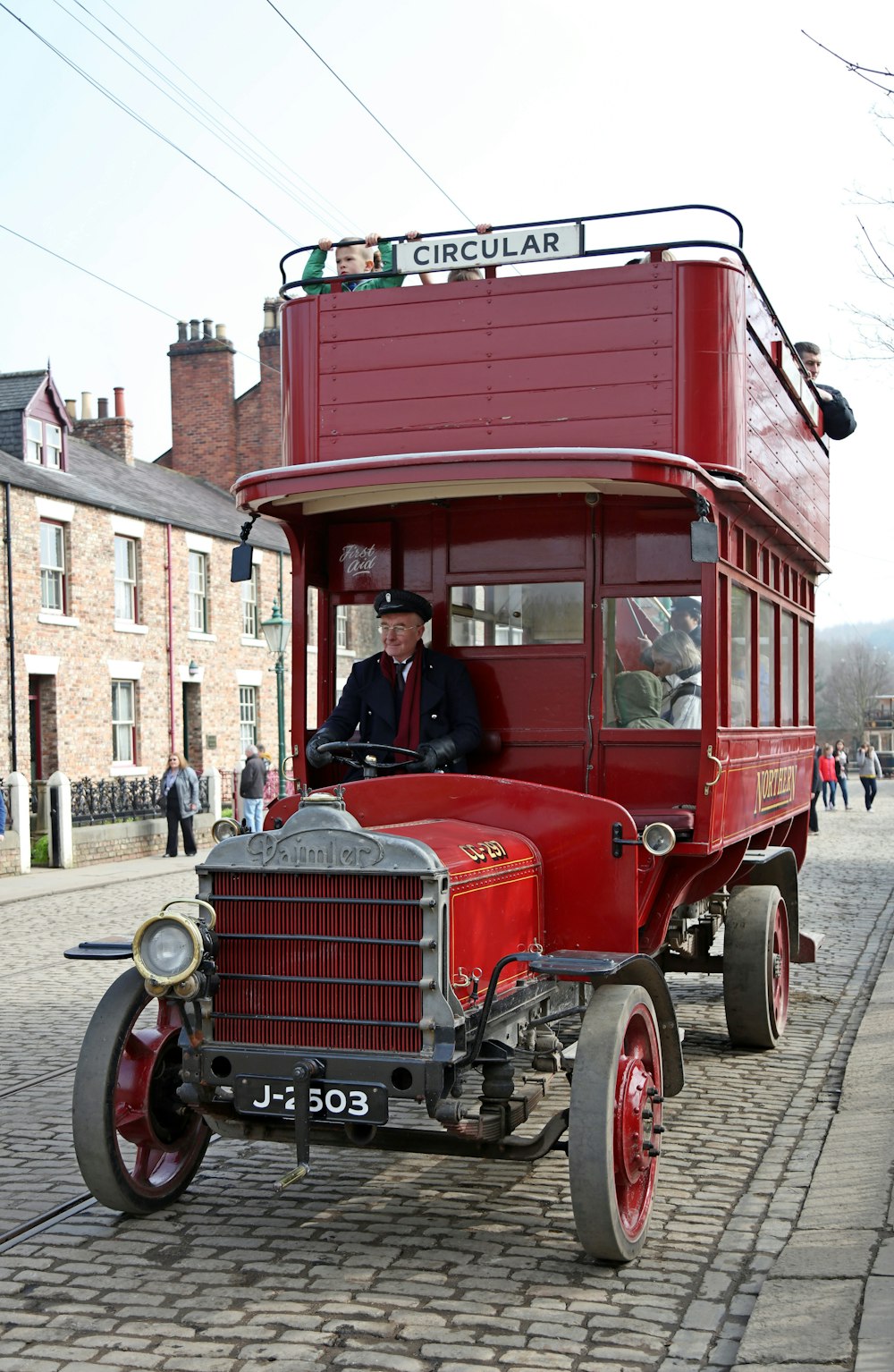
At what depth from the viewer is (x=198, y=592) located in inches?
1303

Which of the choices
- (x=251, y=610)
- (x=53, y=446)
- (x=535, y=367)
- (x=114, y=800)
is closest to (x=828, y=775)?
(x=251, y=610)

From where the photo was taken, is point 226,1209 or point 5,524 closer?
point 226,1209

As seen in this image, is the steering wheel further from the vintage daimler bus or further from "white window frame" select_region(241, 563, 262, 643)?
"white window frame" select_region(241, 563, 262, 643)

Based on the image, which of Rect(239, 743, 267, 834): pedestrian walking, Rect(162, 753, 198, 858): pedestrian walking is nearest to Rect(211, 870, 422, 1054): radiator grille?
Rect(162, 753, 198, 858): pedestrian walking

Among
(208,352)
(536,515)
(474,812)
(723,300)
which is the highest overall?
(208,352)

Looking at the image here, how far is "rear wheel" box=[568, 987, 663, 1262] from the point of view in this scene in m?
4.78

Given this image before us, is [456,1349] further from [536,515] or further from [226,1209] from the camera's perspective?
[536,515]

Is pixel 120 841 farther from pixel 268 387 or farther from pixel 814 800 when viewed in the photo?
pixel 268 387

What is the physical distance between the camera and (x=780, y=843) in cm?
1088

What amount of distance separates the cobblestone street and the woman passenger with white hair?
77.0 inches

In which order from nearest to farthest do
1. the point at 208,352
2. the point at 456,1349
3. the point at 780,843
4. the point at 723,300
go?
1. the point at 456,1349
2. the point at 723,300
3. the point at 780,843
4. the point at 208,352

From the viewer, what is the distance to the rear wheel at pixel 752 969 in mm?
8250

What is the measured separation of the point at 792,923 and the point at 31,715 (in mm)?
20284

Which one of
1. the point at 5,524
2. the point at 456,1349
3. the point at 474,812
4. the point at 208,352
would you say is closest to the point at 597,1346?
the point at 456,1349
